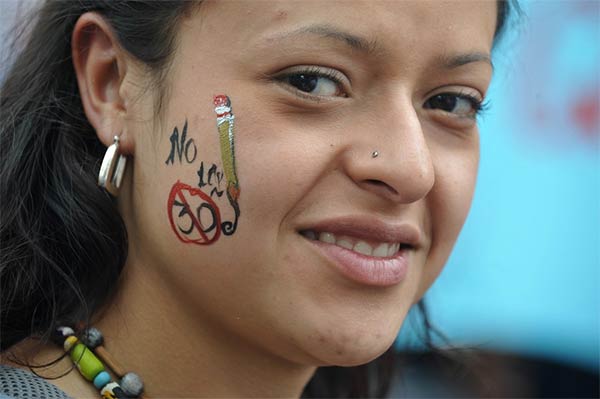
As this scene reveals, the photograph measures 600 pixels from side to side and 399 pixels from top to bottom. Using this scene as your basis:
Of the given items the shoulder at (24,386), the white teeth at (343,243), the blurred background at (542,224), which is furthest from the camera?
the blurred background at (542,224)

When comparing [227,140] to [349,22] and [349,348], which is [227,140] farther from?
[349,348]

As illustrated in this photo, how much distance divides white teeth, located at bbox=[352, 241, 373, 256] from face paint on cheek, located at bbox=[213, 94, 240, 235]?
0.26 metres

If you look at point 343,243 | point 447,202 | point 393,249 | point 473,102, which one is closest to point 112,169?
point 343,243

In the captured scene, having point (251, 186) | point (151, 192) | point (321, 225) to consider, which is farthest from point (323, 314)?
point (151, 192)

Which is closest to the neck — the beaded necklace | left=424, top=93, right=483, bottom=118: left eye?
the beaded necklace

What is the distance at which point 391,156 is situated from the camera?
5.65ft

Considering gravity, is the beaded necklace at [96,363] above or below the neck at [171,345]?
below

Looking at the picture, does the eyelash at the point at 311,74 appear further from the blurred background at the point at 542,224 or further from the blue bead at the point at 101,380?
the blurred background at the point at 542,224

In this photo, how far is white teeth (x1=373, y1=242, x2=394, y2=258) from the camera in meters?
1.82

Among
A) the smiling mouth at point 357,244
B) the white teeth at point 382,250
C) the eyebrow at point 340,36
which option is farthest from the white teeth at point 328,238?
the eyebrow at point 340,36

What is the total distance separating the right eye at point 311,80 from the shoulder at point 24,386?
782 millimetres

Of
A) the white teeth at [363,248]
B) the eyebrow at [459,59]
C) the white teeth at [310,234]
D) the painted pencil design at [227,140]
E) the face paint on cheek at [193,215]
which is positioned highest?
the eyebrow at [459,59]

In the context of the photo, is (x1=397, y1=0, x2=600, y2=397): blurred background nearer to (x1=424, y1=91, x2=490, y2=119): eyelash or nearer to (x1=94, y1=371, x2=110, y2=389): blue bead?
(x1=424, y1=91, x2=490, y2=119): eyelash

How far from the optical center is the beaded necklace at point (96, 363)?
1.84 metres
